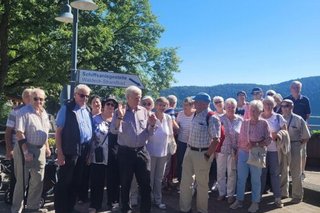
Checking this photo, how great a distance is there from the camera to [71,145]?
5.83 meters

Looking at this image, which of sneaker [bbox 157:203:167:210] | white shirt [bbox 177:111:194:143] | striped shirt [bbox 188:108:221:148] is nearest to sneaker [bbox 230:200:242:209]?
sneaker [bbox 157:203:167:210]

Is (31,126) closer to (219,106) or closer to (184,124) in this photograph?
(184,124)

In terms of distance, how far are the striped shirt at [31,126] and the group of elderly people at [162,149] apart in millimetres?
51

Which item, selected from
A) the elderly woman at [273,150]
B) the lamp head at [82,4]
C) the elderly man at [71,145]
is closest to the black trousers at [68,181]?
the elderly man at [71,145]

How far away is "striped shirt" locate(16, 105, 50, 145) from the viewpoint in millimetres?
6121

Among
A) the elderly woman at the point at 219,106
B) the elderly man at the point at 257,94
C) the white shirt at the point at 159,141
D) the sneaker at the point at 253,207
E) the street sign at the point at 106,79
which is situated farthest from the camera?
the elderly man at the point at 257,94

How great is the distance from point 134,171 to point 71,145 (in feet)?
3.51

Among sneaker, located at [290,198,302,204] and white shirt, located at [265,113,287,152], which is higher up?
white shirt, located at [265,113,287,152]

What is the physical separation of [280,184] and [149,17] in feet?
88.6

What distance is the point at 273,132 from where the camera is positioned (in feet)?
22.7

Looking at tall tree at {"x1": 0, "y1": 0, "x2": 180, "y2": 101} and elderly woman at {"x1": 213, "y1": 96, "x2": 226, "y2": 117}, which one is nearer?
elderly woman at {"x1": 213, "y1": 96, "x2": 226, "y2": 117}

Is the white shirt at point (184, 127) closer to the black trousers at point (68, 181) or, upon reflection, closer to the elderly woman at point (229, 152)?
the elderly woman at point (229, 152)

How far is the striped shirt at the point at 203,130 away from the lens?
6.16m

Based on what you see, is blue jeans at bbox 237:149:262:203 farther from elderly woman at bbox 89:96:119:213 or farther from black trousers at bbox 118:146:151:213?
elderly woman at bbox 89:96:119:213
